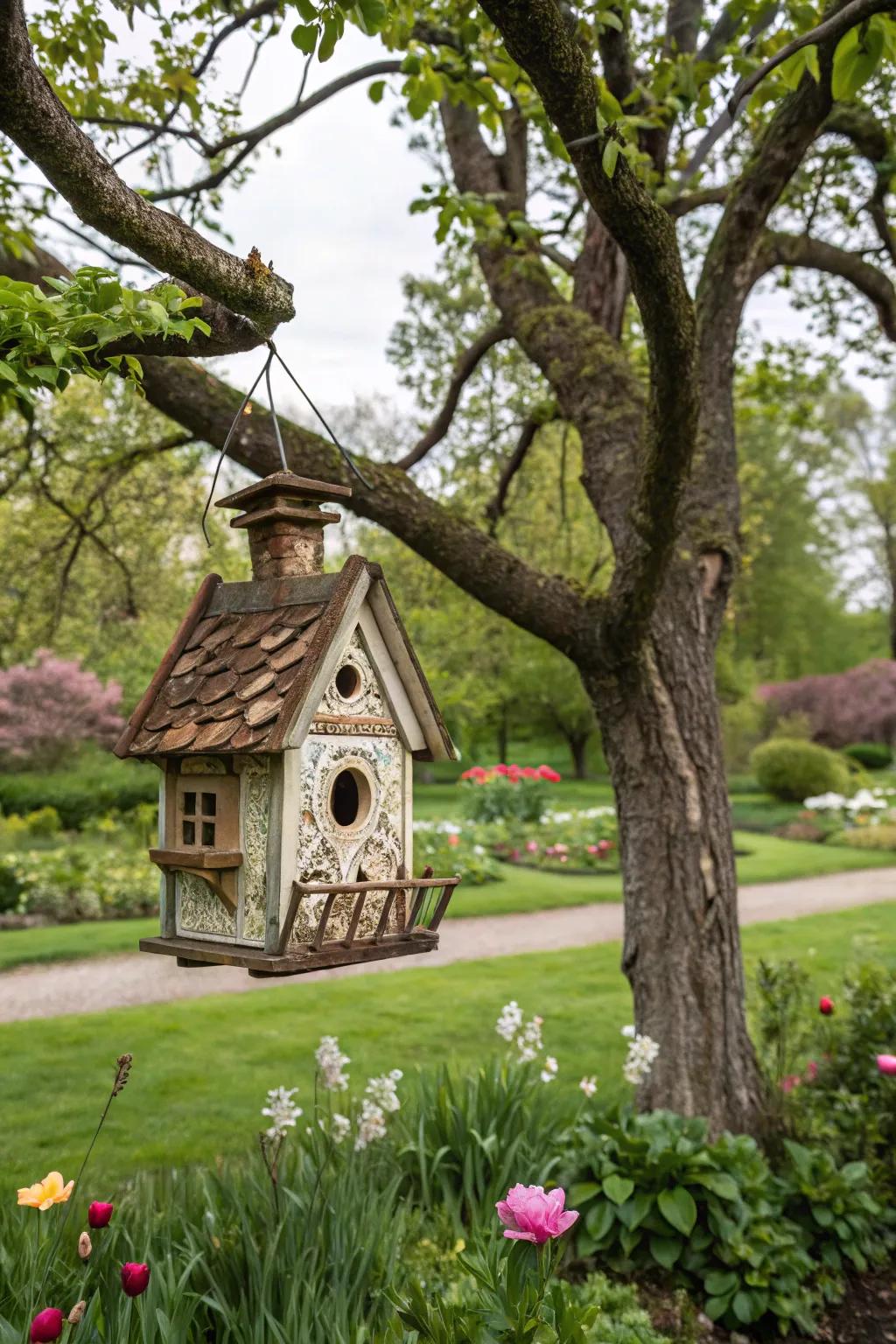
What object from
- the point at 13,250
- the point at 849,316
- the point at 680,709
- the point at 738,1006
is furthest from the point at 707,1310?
the point at 849,316

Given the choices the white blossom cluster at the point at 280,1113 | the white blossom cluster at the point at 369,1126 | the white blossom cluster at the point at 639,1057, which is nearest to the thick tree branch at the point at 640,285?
the white blossom cluster at the point at 639,1057

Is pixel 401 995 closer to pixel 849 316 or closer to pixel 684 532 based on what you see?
pixel 684 532

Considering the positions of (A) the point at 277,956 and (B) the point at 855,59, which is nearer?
(A) the point at 277,956

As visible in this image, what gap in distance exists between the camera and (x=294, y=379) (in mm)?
2355

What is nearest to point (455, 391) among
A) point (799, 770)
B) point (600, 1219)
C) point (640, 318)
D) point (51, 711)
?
point (640, 318)

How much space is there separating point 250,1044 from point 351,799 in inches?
232

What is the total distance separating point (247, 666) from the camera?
253cm

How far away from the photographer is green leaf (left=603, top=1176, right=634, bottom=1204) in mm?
4496

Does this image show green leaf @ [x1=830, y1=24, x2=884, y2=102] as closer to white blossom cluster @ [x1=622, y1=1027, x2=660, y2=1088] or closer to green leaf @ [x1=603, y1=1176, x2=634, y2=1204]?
white blossom cluster @ [x1=622, y1=1027, x2=660, y2=1088]

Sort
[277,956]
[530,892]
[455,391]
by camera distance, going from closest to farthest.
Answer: [277,956]
[455,391]
[530,892]

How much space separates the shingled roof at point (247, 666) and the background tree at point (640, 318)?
136 centimetres

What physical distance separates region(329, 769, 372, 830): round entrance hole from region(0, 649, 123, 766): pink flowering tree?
701 inches

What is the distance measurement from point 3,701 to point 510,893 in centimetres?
1006

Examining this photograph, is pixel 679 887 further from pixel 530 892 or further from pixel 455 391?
pixel 530 892
